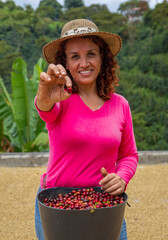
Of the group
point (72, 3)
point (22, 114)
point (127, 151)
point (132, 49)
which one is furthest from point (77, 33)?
point (72, 3)

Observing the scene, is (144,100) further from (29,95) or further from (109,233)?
(109,233)

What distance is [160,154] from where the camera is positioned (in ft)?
15.6

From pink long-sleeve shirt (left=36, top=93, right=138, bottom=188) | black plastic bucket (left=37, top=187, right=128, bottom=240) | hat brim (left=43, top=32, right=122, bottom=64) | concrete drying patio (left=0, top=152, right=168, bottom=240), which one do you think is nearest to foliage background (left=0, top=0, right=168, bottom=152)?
concrete drying patio (left=0, top=152, right=168, bottom=240)

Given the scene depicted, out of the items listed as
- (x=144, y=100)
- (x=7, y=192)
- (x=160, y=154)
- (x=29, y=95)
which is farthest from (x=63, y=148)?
(x=144, y=100)

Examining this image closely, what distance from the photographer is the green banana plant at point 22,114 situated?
5.39 m

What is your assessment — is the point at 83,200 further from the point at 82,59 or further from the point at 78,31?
the point at 78,31

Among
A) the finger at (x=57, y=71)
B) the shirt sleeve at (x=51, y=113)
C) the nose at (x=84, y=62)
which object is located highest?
the nose at (x=84, y=62)

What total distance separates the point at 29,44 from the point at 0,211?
25.9 metres

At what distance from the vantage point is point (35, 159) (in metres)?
4.74

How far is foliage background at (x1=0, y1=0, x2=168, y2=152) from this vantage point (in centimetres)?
2281

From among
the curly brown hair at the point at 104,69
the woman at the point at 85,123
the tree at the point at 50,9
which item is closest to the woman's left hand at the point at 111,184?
the woman at the point at 85,123

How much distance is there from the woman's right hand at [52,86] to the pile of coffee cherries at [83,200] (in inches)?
16.1

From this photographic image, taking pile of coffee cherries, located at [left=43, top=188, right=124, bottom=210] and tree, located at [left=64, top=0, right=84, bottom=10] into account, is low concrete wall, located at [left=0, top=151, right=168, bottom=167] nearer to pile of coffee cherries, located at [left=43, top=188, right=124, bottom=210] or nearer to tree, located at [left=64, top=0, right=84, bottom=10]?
pile of coffee cherries, located at [left=43, top=188, right=124, bottom=210]

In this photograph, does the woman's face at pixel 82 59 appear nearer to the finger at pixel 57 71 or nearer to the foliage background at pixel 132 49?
the finger at pixel 57 71
